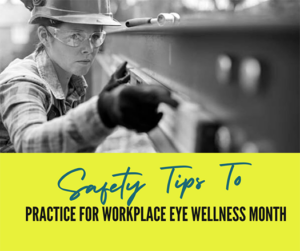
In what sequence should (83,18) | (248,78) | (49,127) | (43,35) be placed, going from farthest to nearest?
(43,35) → (83,18) → (49,127) → (248,78)

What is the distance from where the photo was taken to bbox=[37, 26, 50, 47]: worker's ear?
5.42ft

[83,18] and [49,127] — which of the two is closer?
[49,127]

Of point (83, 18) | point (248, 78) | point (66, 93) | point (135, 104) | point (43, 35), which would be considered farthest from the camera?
point (66, 93)

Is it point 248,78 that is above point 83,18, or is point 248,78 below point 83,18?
below

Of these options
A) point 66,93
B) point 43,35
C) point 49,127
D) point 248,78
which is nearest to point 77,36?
point 43,35

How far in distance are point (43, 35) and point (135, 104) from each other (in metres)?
0.92

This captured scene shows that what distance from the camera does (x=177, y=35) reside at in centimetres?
116

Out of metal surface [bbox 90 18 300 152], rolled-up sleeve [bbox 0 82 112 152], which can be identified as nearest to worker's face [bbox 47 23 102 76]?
rolled-up sleeve [bbox 0 82 112 152]

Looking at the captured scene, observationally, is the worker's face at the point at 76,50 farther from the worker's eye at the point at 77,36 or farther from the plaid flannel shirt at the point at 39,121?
the plaid flannel shirt at the point at 39,121

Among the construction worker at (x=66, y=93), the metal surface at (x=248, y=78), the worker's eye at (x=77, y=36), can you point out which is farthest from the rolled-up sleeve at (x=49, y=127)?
the worker's eye at (x=77, y=36)

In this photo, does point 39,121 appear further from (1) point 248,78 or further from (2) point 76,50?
(1) point 248,78

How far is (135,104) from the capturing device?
38.8 inches

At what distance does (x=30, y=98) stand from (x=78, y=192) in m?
0.41

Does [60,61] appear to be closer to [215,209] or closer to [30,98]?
[30,98]
